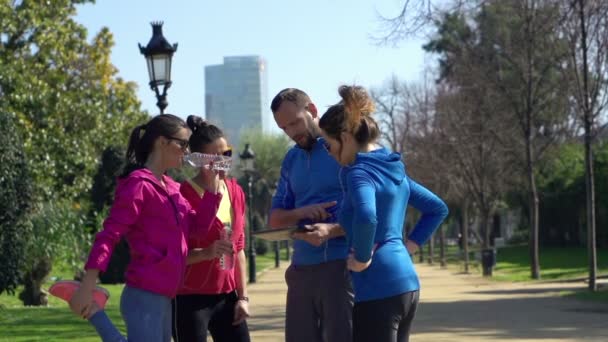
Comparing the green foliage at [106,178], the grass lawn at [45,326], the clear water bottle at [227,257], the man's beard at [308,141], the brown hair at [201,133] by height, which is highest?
the green foliage at [106,178]

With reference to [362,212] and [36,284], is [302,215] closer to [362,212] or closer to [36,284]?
[362,212]

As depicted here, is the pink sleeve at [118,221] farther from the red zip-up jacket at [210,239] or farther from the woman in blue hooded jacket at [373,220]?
the woman in blue hooded jacket at [373,220]

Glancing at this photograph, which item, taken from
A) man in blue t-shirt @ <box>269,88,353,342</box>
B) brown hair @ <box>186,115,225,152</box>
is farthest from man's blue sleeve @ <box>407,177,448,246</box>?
brown hair @ <box>186,115,225,152</box>

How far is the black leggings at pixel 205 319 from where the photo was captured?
19.9 ft

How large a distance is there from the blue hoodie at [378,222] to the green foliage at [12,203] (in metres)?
15.9

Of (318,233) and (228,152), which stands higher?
(228,152)

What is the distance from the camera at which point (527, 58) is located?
1284 inches

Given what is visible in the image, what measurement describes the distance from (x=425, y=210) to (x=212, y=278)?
1.26 metres

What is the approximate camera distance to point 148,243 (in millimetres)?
5273

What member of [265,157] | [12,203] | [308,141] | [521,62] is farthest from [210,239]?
[265,157]

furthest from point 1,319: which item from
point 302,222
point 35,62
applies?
point 35,62

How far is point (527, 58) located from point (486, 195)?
15.1 metres

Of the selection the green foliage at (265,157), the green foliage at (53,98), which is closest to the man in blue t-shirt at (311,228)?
the green foliage at (53,98)

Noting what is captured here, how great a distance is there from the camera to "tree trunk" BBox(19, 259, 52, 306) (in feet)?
86.6
